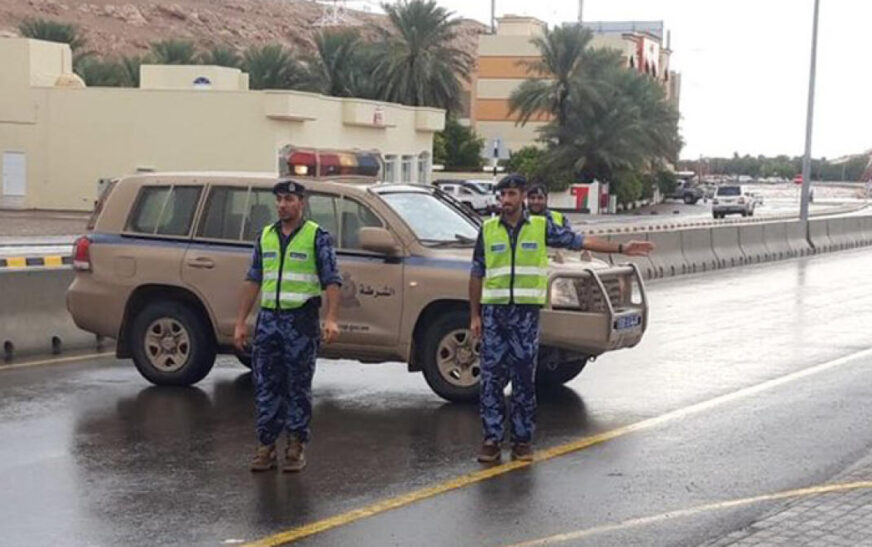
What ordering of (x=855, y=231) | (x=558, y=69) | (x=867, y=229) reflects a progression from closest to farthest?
(x=855, y=231), (x=867, y=229), (x=558, y=69)

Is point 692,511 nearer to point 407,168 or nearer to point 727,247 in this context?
point 727,247

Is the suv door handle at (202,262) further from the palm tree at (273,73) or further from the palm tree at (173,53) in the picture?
the palm tree at (173,53)

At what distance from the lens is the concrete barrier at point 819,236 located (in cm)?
3989

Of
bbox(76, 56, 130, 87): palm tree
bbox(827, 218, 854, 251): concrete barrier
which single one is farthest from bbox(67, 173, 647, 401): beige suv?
bbox(76, 56, 130, 87): palm tree

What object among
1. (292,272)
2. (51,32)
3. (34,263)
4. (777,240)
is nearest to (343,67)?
(51,32)

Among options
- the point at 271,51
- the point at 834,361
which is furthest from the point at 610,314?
the point at 271,51

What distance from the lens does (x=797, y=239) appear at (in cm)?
3866

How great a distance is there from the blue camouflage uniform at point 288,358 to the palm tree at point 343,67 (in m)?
61.7

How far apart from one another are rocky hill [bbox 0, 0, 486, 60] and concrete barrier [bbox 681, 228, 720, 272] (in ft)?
308

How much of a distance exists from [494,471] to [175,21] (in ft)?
476

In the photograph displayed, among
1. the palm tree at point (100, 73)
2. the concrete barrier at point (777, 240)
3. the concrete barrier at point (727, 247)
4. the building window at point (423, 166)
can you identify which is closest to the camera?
the concrete barrier at point (727, 247)

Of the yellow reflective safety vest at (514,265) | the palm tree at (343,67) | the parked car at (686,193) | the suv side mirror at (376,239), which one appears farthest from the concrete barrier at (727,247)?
the parked car at (686,193)

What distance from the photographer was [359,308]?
38.2 ft

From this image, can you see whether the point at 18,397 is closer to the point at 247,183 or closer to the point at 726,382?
the point at 247,183
